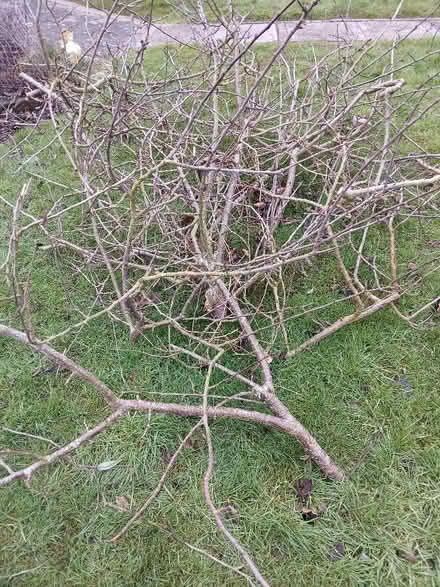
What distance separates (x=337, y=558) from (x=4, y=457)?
1.65m

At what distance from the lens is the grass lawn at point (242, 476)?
180 cm

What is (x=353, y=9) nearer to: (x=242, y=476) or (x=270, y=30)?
(x=270, y=30)

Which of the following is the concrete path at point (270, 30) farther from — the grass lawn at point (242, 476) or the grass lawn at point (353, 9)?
the grass lawn at point (242, 476)

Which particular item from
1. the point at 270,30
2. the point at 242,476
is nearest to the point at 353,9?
the point at 270,30

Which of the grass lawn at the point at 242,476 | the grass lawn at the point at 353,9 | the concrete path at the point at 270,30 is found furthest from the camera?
the grass lawn at the point at 353,9

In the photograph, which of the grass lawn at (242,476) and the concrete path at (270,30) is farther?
the concrete path at (270,30)

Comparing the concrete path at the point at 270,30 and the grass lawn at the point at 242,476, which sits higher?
the concrete path at the point at 270,30

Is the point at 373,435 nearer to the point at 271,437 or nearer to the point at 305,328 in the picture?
the point at 271,437

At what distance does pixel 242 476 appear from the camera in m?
2.03

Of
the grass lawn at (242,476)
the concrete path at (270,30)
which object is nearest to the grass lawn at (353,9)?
the concrete path at (270,30)

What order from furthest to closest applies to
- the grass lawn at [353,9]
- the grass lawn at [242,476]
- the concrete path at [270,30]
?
the grass lawn at [353,9] → the concrete path at [270,30] → the grass lawn at [242,476]

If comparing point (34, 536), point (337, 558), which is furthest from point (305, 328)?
point (34, 536)

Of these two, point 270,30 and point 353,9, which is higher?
point 353,9

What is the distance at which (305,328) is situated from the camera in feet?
8.55
